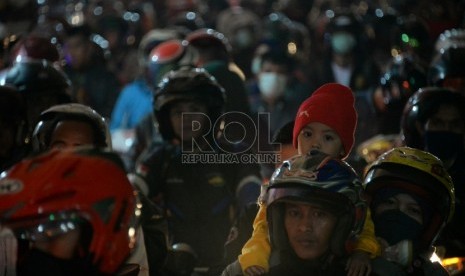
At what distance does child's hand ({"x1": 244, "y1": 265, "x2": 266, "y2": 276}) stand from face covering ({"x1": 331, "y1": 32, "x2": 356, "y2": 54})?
8509mm

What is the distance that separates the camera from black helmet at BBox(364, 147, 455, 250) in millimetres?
7262

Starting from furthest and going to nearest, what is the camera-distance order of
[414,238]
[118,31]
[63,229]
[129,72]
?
[118,31] → [129,72] → [414,238] → [63,229]

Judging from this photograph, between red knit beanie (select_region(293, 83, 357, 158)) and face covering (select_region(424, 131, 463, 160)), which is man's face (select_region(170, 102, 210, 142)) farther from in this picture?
face covering (select_region(424, 131, 463, 160))

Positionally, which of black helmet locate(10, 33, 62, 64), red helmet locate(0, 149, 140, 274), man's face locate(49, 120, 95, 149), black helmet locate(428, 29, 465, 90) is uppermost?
red helmet locate(0, 149, 140, 274)

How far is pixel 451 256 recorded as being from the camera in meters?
8.52

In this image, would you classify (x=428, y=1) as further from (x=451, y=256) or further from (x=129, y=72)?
(x=451, y=256)

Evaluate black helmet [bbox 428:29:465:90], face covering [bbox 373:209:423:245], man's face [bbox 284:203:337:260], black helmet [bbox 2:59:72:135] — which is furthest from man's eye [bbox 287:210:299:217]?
black helmet [bbox 428:29:465:90]

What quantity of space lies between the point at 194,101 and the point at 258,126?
150cm

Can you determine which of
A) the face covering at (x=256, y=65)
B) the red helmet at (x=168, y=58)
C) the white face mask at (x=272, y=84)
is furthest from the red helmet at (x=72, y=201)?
the face covering at (x=256, y=65)

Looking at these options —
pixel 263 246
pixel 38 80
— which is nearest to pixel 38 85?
pixel 38 80

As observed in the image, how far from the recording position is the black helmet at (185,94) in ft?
31.1

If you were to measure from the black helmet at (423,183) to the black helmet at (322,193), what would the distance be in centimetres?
77

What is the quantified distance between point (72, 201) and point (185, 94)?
4.67 m

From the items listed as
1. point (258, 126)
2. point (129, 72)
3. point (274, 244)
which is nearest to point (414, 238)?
point (274, 244)
